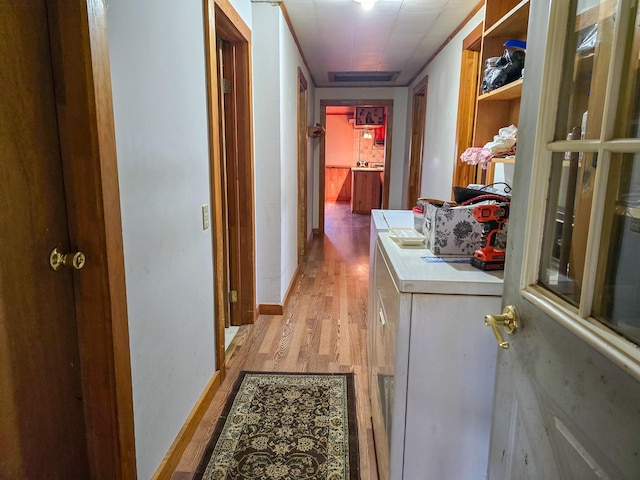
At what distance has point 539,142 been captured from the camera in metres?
0.79

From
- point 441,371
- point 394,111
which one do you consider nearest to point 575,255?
point 441,371

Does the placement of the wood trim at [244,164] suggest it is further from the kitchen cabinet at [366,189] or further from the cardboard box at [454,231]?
the kitchen cabinet at [366,189]

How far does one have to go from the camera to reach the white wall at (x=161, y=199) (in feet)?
3.96

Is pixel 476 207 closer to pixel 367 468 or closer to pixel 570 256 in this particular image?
pixel 570 256

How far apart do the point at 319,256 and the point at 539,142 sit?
4.34 metres

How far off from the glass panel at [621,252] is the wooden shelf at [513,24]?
1.38 m

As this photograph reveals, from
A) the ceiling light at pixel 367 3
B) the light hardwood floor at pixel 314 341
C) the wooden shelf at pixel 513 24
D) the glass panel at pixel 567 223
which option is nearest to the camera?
the glass panel at pixel 567 223

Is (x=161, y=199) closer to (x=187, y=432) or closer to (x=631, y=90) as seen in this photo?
(x=187, y=432)

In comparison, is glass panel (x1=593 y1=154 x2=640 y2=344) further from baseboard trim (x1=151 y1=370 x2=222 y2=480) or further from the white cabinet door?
baseboard trim (x1=151 y1=370 x2=222 y2=480)

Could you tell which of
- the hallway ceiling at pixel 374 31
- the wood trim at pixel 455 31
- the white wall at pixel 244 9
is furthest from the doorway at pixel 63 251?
the wood trim at pixel 455 31

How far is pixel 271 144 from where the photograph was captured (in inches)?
117

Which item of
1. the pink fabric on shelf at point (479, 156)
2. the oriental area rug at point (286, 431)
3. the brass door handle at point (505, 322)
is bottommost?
the oriental area rug at point (286, 431)

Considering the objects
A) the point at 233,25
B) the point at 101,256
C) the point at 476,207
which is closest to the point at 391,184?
the point at 233,25

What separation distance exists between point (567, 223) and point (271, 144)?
97.0 inches
